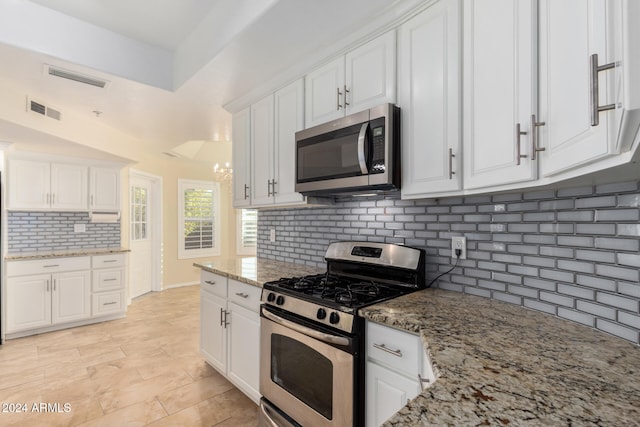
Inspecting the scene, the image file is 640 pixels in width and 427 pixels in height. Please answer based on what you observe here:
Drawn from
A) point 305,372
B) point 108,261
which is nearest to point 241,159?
point 305,372

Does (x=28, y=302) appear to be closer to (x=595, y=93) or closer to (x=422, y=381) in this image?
(x=422, y=381)

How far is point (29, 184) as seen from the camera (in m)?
3.92

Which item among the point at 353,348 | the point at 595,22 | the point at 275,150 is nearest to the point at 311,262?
the point at 275,150

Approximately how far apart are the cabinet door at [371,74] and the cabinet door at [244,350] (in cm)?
152

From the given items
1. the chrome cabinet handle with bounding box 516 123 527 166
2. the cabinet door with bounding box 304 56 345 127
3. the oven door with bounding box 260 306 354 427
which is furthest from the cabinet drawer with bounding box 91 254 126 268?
the chrome cabinet handle with bounding box 516 123 527 166

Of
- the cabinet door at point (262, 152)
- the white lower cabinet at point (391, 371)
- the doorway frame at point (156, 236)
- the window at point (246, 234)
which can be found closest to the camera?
the white lower cabinet at point (391, 371)

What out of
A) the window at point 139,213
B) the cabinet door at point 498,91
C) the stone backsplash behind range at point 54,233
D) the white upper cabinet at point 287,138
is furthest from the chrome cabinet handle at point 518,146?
the window at point 139,213

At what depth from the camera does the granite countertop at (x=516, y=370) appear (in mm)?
620

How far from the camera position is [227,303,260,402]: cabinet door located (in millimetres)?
2115

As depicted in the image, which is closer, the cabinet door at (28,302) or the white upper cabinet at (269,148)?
the white upper cabinet at (269,148)

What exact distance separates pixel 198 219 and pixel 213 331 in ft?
13.8

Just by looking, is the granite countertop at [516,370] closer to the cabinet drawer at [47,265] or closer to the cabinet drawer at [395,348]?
the cabinet drawer at [395,348]

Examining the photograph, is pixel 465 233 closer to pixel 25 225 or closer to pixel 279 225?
pixel 279 225

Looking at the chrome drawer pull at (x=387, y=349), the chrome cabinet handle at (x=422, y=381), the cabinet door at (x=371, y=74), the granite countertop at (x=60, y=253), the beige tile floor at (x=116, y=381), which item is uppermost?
the cabinet door at (x=371, y=74)
